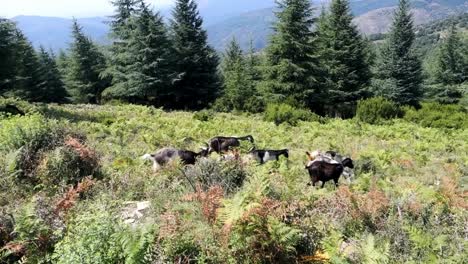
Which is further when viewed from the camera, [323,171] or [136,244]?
[323,171]

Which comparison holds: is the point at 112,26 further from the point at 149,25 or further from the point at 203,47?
the point at 203,47

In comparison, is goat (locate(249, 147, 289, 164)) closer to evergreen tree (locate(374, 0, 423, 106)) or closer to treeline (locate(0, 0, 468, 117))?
treeline (locate(0, 0, 468, 117))

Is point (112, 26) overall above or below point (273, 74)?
above

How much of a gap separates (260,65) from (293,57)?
3758 mm

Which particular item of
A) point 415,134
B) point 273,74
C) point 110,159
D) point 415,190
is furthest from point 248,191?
point 273,74

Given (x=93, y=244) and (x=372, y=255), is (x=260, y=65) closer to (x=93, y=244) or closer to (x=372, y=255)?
(x=372, y=255)

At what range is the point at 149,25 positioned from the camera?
3047 cm

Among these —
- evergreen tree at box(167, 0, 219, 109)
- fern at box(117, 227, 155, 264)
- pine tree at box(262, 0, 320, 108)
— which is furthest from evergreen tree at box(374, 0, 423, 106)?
fern at box(117, 227, 155, 264)

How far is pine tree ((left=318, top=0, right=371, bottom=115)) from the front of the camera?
31.3 meters

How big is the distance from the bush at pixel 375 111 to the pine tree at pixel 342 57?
5521 mm

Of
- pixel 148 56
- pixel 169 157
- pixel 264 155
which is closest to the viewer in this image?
pixel 169 157

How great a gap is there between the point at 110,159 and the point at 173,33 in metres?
25.9

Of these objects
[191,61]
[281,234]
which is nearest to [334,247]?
[281,234]

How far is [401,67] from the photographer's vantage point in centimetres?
3488
